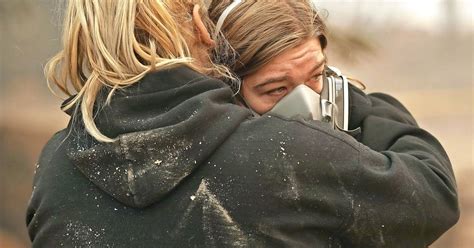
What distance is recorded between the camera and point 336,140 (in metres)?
1.53

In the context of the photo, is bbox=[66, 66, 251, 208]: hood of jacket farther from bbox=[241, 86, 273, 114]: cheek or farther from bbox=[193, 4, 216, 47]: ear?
bbox=[241, 86, 273, 114]: cheek

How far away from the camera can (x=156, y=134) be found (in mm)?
1494

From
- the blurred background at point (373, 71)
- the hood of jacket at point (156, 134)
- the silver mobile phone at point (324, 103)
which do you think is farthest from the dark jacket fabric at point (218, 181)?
the blurred background at point (373, 71)

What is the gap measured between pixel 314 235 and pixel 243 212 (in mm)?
140

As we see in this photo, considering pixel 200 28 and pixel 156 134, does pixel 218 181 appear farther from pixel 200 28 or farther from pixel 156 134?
pixel 200 28

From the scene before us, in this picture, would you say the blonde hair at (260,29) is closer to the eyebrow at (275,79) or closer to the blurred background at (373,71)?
the eyebrow at (275,79)

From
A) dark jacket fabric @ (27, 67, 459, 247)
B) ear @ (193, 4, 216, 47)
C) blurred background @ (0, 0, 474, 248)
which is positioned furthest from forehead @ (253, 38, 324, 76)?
blurred background @ (0, 0, 474, 248)

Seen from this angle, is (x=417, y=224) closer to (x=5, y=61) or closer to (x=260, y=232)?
(x=260, y=232)

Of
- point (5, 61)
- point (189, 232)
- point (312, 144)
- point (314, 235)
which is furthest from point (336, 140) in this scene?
point (5, 61)

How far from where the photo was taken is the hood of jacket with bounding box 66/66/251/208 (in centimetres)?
150

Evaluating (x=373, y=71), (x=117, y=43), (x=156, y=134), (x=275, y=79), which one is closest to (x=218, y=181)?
(x=156, y=134)

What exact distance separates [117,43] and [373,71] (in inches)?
98.3

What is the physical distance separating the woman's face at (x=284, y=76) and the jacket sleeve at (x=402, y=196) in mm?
259

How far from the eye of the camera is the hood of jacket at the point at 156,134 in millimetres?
1499
